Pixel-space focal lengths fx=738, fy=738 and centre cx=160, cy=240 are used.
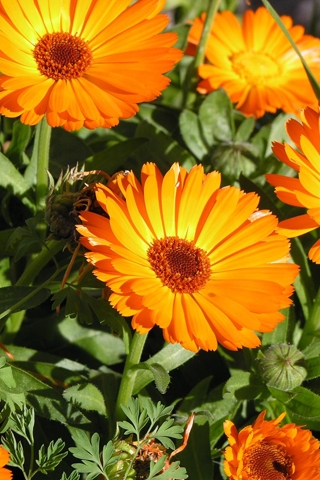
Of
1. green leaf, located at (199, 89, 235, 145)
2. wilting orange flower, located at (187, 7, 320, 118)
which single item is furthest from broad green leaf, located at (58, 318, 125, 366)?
wilting orange flower, located at (187, 7, 320, 118)

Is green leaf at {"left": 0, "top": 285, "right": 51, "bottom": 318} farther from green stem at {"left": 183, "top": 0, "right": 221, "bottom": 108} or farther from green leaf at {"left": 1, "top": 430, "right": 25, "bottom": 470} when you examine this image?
green stem at {"left": 183, "top": 0, "right": 221, "bottom": 108}

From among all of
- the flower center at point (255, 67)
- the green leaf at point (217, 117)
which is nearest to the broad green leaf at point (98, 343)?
the green leaf at point (217, 117)

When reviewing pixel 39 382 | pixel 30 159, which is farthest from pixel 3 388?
pixel 30 159

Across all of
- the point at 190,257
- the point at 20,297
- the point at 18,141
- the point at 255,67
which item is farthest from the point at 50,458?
the point at 255,67

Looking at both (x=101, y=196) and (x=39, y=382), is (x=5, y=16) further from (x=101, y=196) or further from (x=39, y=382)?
(x=39, y=382)

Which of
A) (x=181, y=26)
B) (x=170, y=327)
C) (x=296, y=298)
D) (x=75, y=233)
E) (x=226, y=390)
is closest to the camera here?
(x=170, y=327)

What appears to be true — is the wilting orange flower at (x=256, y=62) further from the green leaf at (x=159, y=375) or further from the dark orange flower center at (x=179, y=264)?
the green leaf at (x=159, y=375)
